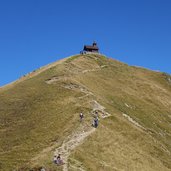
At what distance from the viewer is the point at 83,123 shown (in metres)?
76.1

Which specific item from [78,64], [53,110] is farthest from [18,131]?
[78,64]

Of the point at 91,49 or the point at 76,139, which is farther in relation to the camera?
the point at 91,49

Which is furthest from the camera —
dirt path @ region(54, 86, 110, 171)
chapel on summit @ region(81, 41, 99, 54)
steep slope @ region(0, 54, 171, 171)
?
chapel on summit @ region(81, 41, 99, 54)

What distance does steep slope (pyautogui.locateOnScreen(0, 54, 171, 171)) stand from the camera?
64875 mm

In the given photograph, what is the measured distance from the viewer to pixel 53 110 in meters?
83.3

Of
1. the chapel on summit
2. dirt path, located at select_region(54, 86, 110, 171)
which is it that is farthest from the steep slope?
the chapel on summit

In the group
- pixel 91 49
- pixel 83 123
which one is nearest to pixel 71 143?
pixel 83 123

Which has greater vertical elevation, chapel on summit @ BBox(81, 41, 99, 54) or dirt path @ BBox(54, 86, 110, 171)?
chapel on summit @ BBox(81, 41, 99, 54)

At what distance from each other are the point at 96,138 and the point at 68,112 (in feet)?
35.8

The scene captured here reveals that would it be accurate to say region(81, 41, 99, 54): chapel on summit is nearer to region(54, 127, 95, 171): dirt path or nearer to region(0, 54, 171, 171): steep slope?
region(0, 54, 171, 171): steep slope

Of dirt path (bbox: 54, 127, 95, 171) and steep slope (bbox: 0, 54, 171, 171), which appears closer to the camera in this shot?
dirt path (bbox: 54, 127, 95, 171)

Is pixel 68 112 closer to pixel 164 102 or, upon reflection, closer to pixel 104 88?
pixel 104 88

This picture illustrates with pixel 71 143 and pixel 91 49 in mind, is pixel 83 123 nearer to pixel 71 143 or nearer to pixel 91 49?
pixel 71 143

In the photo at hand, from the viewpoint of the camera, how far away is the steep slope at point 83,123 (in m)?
64.9
